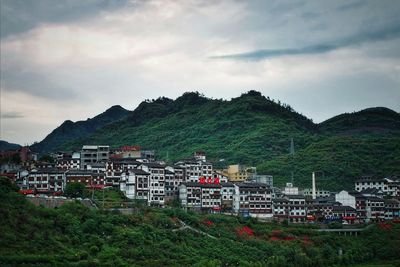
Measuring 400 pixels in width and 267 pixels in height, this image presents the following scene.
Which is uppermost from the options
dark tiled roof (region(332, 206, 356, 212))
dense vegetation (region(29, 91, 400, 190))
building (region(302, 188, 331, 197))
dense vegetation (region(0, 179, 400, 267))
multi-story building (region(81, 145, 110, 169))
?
dense vegetation (region(29, 91, 400, 190))

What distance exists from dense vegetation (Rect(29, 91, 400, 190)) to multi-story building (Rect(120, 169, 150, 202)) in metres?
24.4

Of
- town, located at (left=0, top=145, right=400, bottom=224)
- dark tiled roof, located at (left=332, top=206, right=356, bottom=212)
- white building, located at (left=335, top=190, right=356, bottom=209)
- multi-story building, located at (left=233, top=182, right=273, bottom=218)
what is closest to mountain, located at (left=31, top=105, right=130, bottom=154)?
town, located at (left=0, top=145, right=400, bottom=224)

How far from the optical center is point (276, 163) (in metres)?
83.0

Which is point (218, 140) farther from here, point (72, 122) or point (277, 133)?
point (72, 122)

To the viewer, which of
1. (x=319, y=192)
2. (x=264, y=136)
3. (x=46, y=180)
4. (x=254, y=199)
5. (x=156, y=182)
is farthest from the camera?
(x=264, y=136)

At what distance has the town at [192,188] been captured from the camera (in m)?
56.6

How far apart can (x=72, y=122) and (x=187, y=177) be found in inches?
3500

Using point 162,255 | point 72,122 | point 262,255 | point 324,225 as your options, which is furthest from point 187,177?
point 72,122

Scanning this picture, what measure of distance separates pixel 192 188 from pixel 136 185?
247 inches

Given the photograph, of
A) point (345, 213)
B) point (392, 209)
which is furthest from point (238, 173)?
point (392, 209)

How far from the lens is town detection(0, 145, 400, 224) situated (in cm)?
5659

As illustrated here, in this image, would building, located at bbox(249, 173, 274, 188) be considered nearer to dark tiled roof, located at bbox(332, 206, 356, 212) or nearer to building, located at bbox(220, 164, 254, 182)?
building, located at bbox(220, 164, 254, 182)

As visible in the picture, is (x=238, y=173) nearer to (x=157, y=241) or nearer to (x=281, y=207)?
(x=281, y=207)

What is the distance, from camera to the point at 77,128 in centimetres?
14650
